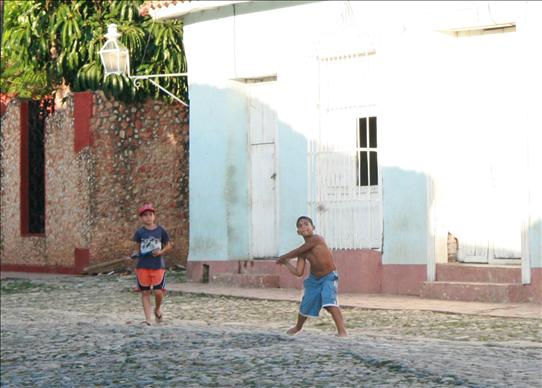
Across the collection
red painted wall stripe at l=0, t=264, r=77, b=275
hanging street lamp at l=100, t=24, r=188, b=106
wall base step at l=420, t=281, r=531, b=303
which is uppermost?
hanging street lamp at l=100, t=24, r=188, b=106

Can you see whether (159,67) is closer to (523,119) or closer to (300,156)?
(300,156)

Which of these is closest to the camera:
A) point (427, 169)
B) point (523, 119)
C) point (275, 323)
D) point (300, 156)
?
point (275, 323)

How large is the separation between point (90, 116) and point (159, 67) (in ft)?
4.61

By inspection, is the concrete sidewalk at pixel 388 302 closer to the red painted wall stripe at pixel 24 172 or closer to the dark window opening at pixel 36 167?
the dark window opening at pixel 36 167

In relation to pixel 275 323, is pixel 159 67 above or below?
above

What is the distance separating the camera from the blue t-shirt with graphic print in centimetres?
1288

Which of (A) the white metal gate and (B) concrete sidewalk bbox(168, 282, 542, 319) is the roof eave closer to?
(A) the white metal gate

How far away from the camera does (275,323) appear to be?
12750mm

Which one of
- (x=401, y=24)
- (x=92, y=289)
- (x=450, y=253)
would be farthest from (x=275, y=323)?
(x=92, y=289)

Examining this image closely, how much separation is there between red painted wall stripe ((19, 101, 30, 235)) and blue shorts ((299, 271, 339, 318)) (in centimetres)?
1155

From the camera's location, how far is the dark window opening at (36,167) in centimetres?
2183

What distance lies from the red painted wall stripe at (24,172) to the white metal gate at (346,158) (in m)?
7.45

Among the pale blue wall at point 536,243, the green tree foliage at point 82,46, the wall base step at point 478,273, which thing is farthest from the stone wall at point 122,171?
Result: the pale blue wall at point 536,243

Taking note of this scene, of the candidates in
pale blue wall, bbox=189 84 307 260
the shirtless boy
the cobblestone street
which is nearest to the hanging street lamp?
pale blue wall, bbox=189 84 307 260
